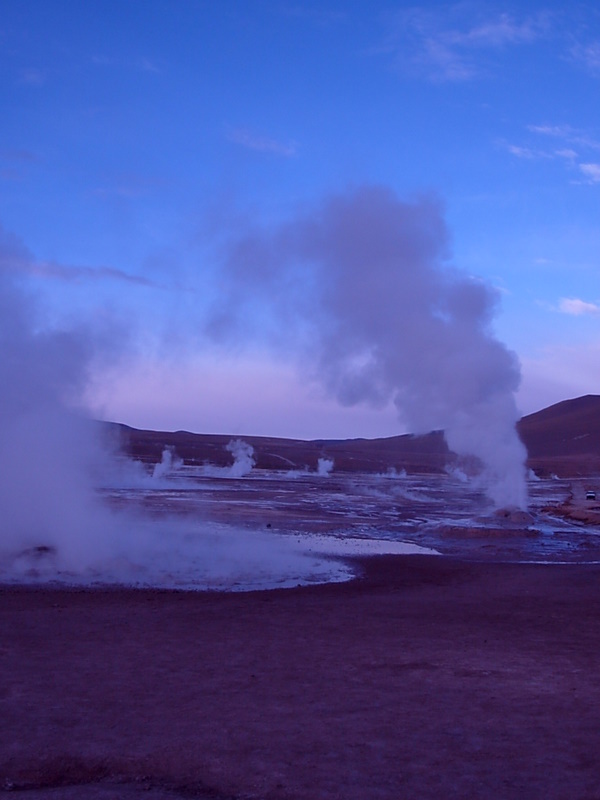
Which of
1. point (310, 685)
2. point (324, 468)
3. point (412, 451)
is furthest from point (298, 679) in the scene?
point (412, 451)

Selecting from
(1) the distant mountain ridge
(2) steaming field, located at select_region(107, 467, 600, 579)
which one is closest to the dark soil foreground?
(2) steaming field, located at select_region(107, 467, 600, 579)

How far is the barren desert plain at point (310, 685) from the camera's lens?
6.75 meters

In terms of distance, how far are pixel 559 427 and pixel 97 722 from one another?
7422 inches

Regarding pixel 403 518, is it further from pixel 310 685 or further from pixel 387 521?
pixel 310 685

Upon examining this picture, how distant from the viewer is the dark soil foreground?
670cm

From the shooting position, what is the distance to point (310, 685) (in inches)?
382

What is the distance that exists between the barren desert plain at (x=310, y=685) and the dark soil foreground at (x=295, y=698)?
0.10ft

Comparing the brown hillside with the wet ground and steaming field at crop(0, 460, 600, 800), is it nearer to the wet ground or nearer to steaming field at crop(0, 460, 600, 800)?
the wet ground

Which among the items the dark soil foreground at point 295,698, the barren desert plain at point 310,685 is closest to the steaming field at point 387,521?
the barren desert plain at point 310,685

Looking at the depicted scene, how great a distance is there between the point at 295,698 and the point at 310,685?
0.61 metres

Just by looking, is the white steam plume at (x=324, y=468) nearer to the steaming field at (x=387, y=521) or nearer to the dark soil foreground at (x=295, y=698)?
the steaming field at (x=387, y=521)

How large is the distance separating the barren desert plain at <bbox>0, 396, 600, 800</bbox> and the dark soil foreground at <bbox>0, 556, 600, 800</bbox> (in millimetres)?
31

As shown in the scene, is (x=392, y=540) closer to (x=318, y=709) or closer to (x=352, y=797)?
(x=318, y=709)

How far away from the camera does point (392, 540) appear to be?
1170 inches
